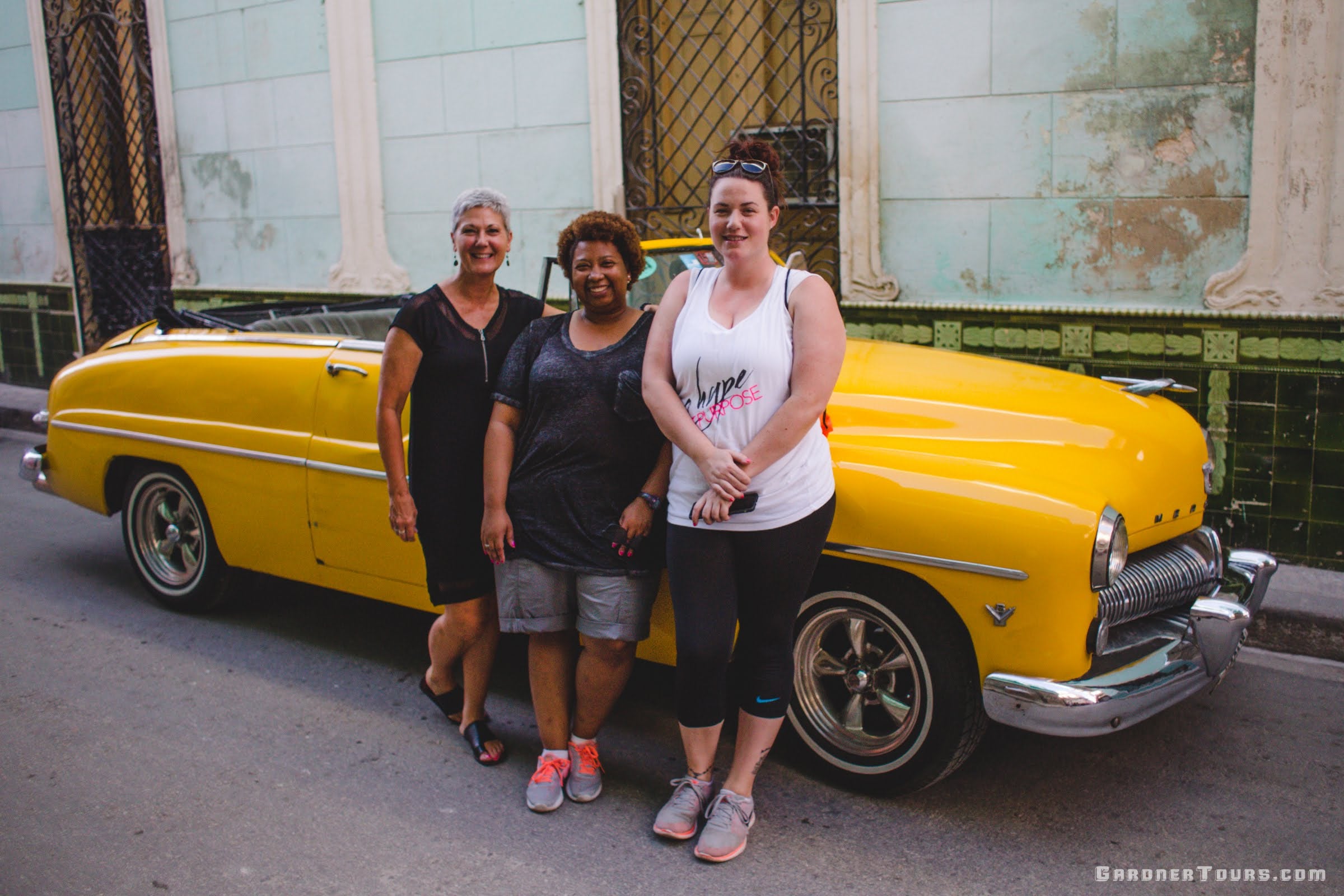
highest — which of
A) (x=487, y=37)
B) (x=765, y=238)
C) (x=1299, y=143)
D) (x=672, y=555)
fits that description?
(x=487, y=37)

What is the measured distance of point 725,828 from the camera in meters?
3.16

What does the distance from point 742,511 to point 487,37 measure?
19.9 feet

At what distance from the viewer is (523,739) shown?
3.92m

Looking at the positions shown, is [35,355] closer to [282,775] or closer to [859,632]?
[282,775]

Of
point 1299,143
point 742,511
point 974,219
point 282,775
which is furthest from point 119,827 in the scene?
point 1299,143

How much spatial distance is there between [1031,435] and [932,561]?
2.01ft

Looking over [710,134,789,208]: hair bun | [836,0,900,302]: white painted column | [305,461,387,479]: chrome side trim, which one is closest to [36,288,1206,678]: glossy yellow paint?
[305,461,387,479]: chrome side trim

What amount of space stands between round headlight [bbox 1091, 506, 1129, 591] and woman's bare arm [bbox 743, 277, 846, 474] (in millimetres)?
809

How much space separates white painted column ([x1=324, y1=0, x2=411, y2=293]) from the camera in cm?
863

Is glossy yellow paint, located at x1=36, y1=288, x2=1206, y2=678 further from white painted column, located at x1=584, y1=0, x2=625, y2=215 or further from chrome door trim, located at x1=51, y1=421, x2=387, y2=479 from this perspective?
white painted column, located at x1=584, y1=0, x2=625, y2=215

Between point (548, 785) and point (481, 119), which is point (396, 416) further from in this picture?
point (481, 119)

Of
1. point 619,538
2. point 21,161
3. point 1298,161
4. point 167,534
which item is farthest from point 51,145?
point 1298,161

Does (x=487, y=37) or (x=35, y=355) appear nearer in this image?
(x=487, y=37)

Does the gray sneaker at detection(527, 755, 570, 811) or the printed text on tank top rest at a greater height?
the printed text on tank top
